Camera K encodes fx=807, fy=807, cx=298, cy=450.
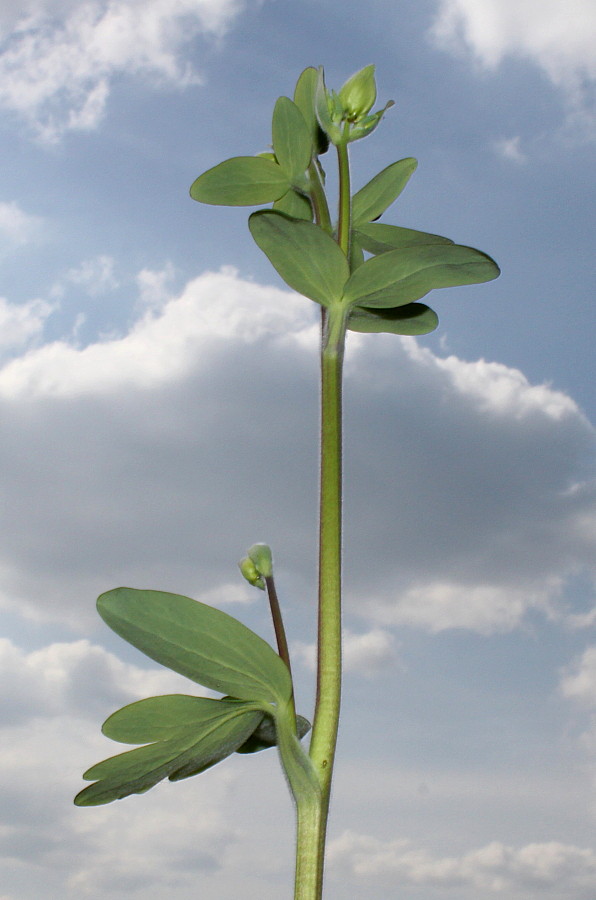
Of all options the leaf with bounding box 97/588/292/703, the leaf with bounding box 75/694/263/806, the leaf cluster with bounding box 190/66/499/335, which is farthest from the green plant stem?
the leaf with bounding box 75/694/263/806

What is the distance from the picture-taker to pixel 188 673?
100 centimetres

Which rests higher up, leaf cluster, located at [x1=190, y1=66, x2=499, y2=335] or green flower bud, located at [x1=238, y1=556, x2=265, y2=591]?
leaf cluster, located at [x1=190, y1=66, x2=499, y2=335]

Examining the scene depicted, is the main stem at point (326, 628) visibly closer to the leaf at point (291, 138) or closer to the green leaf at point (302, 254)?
the green leaf at point (302, 254)

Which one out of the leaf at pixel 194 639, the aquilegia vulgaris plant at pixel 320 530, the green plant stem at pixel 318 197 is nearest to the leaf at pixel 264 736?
the aquilegia vulgaris plant at pixel 320 530

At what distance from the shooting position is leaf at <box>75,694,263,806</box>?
1.05 meters

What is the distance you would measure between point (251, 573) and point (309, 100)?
2.45ft

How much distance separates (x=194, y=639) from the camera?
0.99 meters

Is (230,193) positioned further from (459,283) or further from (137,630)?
(137,630)

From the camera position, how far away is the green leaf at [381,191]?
1368 mm

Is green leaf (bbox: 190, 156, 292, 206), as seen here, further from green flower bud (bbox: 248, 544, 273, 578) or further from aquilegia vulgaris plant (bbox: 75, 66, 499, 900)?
green flower bud (bbox: 248, 544, 273, 578)

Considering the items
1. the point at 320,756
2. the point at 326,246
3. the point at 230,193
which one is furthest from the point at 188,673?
the point at 230,193

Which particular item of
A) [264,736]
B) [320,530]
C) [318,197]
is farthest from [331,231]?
[264,736]

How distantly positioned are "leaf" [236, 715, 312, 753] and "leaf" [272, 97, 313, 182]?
A: 84 cm

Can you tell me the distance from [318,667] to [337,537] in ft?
0.54
